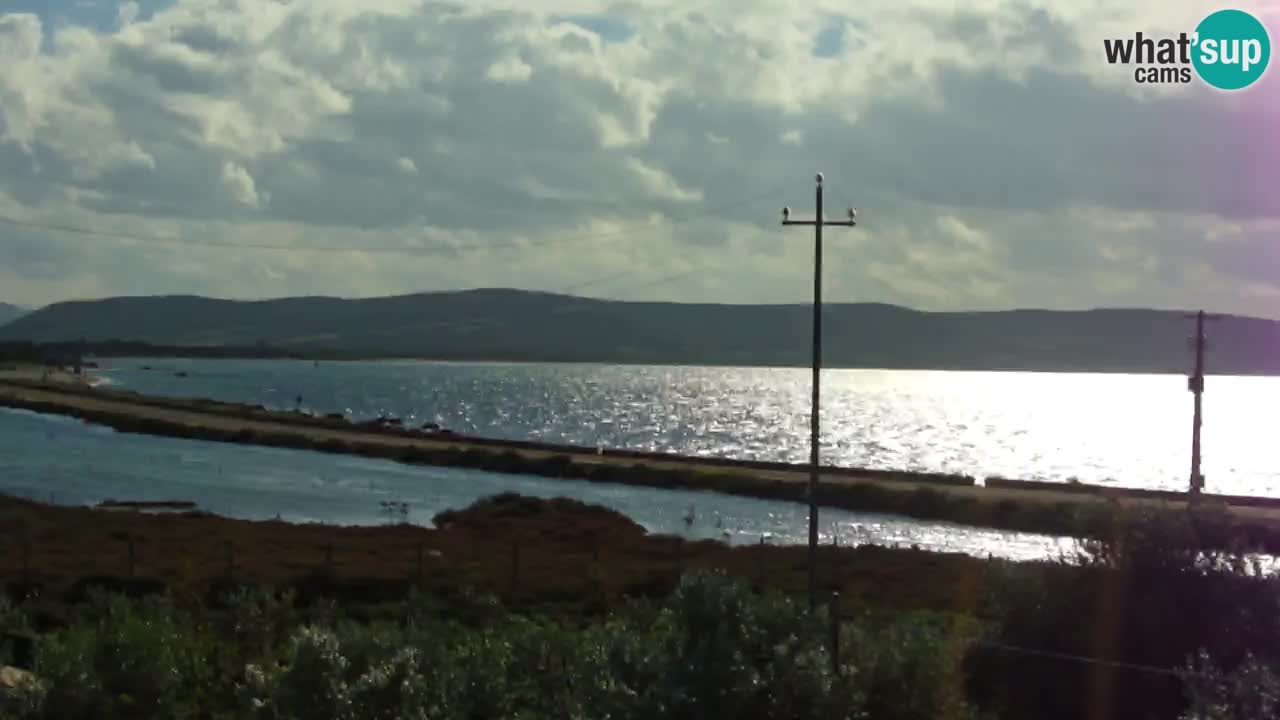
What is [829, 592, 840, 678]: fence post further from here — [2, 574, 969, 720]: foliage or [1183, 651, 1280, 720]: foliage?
[1183, 651, 1280, 720]: foliage

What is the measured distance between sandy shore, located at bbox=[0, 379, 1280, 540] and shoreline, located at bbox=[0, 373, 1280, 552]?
80 millimetres

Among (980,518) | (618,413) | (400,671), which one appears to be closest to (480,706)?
(400,671)

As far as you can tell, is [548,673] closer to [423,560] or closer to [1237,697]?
[1237,697]

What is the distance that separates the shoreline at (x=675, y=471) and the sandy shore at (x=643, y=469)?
0.26 feet

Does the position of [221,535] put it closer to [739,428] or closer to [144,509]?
[144,509]

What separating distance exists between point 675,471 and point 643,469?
261 centimetres

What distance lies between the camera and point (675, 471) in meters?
92.1

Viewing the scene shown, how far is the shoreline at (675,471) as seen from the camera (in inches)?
2867

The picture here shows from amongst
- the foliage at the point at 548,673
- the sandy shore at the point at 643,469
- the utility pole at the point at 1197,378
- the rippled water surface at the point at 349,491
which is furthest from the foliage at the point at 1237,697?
the rippled water surface at the point at 349,491

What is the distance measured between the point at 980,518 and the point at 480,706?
59.8m

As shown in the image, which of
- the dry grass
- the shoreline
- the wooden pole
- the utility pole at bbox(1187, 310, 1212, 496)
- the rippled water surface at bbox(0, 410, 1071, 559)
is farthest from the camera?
the shoreline

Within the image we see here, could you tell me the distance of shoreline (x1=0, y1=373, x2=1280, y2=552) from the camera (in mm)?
72812

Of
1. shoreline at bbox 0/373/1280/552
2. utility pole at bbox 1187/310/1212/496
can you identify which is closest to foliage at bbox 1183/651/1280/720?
shoreline at bbox 0/373/1280/552

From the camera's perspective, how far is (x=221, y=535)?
4962cm
